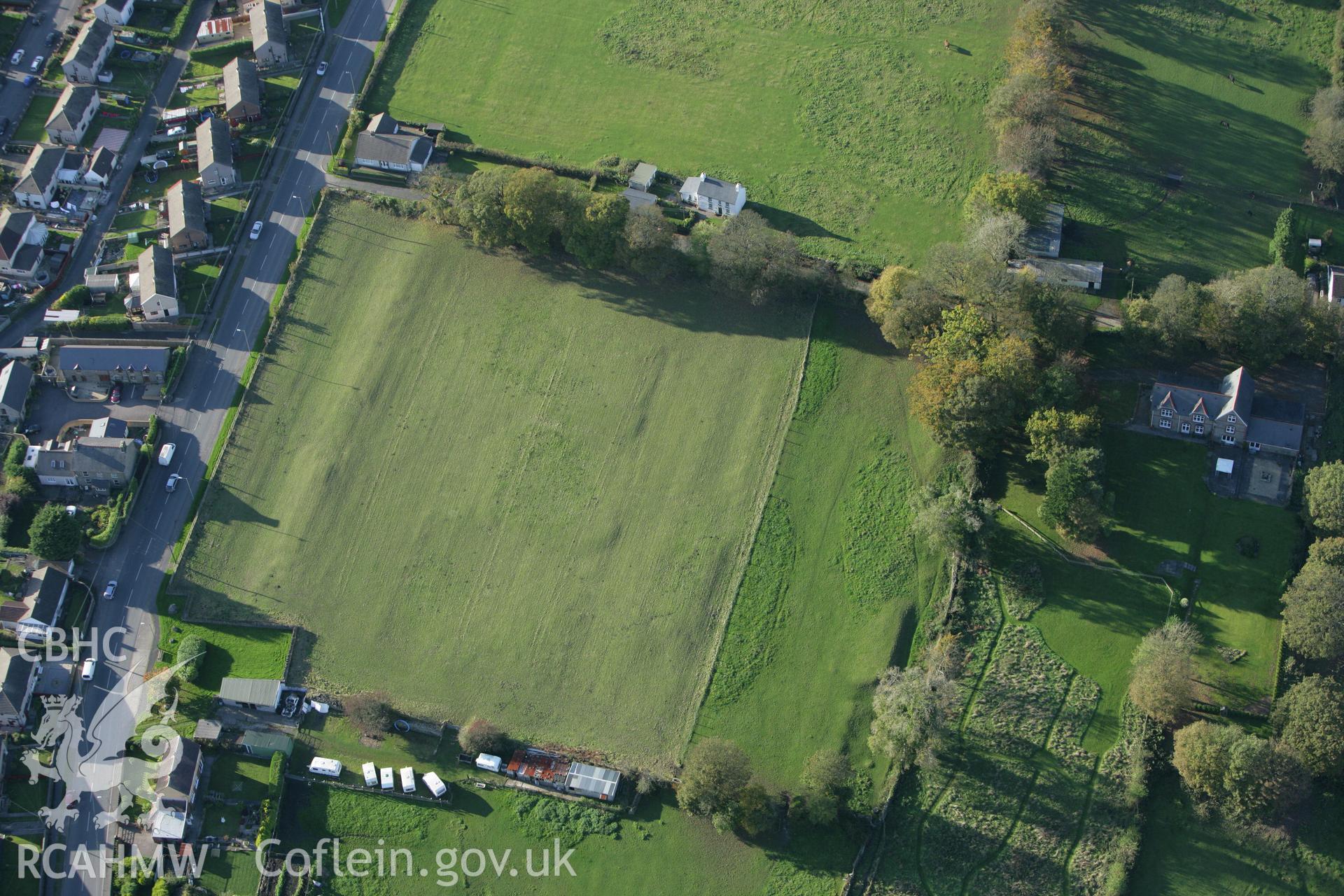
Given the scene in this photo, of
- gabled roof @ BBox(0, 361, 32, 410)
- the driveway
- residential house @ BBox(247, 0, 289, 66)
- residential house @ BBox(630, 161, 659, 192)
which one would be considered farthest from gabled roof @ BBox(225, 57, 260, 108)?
residential house @ BBox(630, 161, 659, 192)

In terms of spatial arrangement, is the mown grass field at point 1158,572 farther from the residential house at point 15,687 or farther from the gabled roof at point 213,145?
the gabled roof at point 213,145

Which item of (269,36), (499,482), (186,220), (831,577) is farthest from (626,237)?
(269,36)

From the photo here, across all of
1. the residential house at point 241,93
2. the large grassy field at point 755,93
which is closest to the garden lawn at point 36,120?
the residential house at point 241,93

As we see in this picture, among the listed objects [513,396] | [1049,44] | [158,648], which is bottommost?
[158,648]

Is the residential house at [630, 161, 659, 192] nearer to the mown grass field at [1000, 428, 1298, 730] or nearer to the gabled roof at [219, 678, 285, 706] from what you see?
the mown grass field at [1000, 428, 1298, 730]

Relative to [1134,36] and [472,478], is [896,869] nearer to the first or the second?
[472,478]

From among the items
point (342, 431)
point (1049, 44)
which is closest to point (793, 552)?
point (342, 431)
